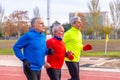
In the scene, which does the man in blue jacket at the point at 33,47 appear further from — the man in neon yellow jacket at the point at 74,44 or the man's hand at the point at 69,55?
the man in neon yellow jacket at the point at 74,44

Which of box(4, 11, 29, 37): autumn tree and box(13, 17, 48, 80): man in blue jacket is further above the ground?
box(13, 17, 48, 80): man in blue jacket

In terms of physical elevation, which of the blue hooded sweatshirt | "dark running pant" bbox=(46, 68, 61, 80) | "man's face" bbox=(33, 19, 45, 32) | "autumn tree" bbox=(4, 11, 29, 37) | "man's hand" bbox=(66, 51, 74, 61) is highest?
"man's face" bbox=(33, 19, 45, 32)

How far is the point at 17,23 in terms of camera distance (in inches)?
3132

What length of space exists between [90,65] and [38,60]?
477 inches

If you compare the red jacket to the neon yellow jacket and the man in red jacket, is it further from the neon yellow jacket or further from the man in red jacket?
the neon yellow jacket

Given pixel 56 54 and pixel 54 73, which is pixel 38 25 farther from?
pixel 54 73

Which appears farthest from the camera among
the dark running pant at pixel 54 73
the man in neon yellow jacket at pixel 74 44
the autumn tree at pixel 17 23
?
the autumn tree at pixel 17 23

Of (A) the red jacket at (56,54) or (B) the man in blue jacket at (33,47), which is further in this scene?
(A) the red jacket at (56,54)

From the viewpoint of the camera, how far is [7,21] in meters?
83.2

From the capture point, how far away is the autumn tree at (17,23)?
259ft

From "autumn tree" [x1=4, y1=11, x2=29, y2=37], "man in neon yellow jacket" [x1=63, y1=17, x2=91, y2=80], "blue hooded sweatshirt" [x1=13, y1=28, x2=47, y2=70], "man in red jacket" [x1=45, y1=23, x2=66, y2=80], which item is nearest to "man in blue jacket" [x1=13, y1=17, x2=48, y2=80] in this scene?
"blue hooded sweatshirt" [x1=13, y1=28, x2=47, y2=70]

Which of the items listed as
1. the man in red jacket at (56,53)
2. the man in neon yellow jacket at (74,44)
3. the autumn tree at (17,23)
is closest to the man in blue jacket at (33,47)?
the man in red jacket at (56,53)

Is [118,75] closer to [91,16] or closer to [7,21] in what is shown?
[91,16]

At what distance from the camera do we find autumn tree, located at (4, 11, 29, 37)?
78.9m
